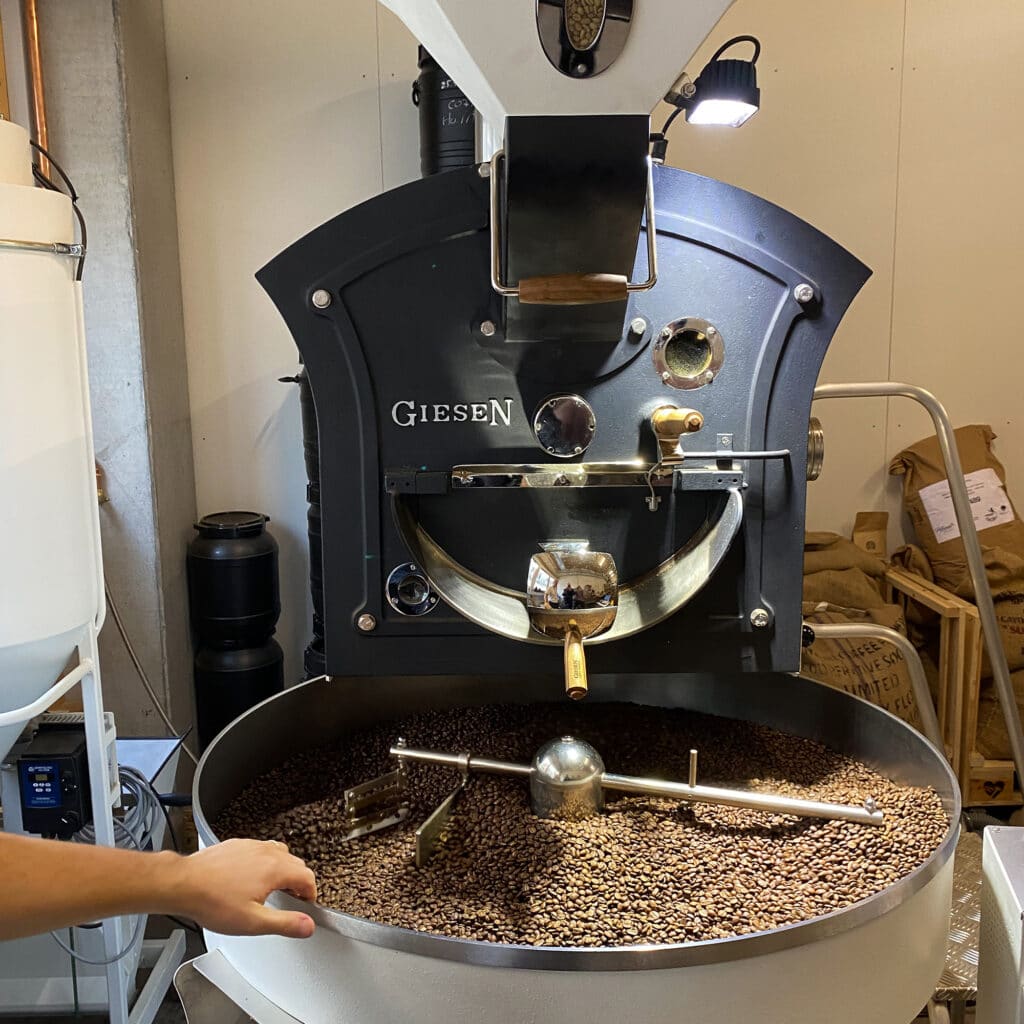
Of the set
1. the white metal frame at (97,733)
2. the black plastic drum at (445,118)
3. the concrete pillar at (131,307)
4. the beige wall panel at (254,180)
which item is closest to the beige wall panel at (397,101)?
the beige wall panel at (254,180)

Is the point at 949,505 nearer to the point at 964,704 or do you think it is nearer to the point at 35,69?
the point at 964,704

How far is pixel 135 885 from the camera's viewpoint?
2.31ft

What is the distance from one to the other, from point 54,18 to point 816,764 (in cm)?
227

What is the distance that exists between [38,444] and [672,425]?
1.00 meters

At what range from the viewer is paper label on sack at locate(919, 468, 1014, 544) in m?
2.55

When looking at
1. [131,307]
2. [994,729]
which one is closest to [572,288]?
[131,307]

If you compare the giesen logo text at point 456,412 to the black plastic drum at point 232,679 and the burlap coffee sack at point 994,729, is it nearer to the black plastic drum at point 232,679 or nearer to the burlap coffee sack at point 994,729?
the black plastic drum at point 232,679

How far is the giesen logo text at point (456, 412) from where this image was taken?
41.8 inches

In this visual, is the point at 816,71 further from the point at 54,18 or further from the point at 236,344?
the point at 54,18

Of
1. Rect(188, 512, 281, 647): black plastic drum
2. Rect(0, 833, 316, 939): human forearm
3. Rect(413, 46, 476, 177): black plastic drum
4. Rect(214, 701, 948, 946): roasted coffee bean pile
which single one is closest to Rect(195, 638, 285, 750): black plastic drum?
Rect(188, 512, 281, 647): black plastic drum

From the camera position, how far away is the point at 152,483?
7.48 feet

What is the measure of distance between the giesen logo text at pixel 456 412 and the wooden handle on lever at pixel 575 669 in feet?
0.88

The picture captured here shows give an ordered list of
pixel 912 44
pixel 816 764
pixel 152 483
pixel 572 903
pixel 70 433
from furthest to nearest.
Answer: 1. pixel 912 44
2. pixel 152 483
3. pixel 70 433
4. pixel 816 764
5. pixel 572 903

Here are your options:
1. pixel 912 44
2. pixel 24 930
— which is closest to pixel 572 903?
pixel 24 930
